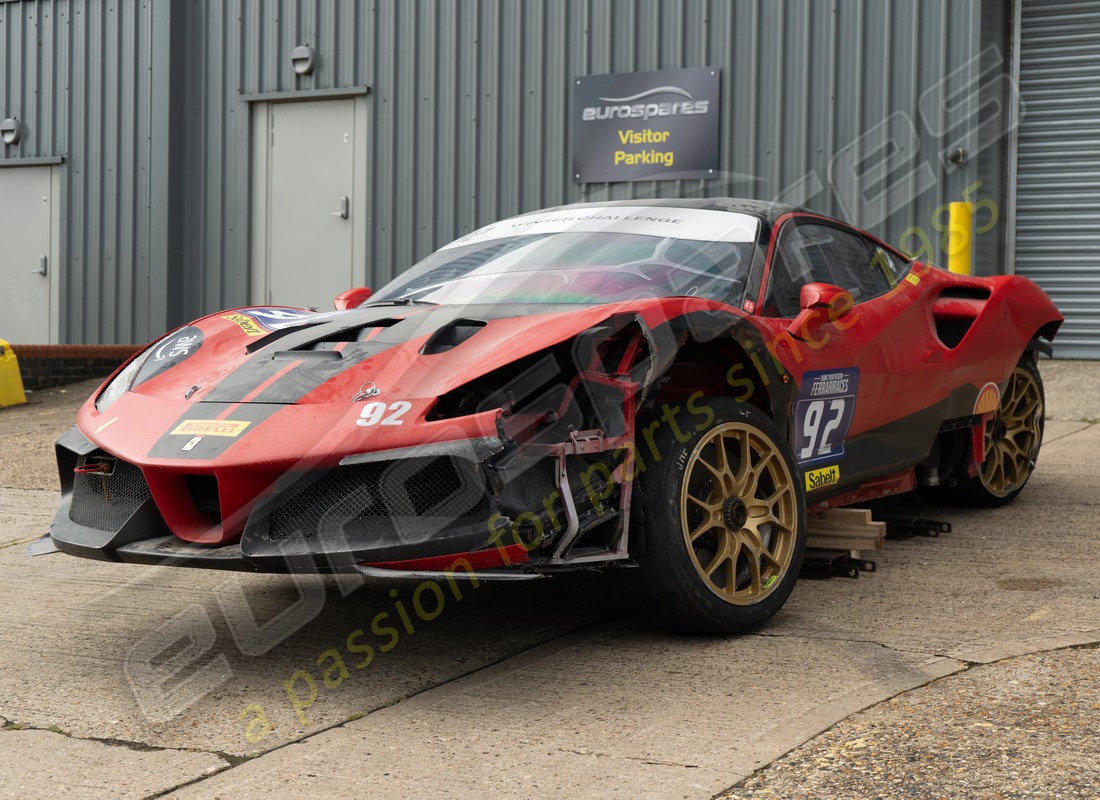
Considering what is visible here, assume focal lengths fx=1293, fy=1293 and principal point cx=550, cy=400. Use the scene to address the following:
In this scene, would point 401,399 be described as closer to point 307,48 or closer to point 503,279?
point 503,279

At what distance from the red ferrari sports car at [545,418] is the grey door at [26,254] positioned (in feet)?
36.7

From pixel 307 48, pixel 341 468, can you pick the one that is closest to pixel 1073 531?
pixel 341 468

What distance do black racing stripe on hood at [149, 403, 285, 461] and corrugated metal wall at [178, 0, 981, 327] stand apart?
8.64 metres

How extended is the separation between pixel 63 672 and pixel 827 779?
206 centimetres

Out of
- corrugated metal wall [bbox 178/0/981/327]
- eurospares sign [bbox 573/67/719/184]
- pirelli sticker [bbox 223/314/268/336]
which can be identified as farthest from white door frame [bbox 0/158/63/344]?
pirelli sticker [bbox 223/314/268/336]

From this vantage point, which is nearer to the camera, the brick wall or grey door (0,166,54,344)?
the brick wall

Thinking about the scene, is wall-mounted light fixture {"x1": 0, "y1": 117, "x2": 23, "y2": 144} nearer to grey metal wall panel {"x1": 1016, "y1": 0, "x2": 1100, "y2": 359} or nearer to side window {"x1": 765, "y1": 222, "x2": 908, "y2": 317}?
grey metal wall panel {"x1": 1016, "y1": 0, "x2": 1100, "y2": 359}

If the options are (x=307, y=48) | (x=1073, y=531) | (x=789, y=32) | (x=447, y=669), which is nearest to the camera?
(x=447, y=669)

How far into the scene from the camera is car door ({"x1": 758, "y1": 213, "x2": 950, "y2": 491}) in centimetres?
422

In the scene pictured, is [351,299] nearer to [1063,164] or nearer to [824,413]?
[824,413]

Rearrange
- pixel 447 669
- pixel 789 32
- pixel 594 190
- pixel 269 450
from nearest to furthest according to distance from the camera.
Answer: pixel 269 450 < pixel 447 669 < pixel 789 32 < pixel 594 190

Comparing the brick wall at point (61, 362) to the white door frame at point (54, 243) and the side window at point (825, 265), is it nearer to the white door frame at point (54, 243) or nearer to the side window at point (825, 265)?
the white door frame at point (54, 243)

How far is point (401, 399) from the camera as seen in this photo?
323 cm

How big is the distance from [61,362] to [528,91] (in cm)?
521
